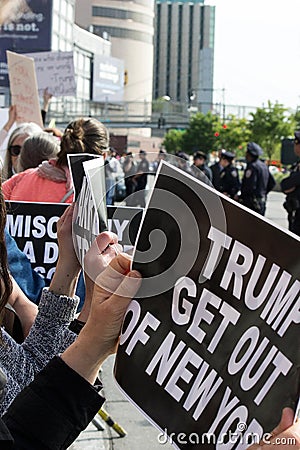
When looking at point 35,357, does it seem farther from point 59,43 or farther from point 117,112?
point 117,112

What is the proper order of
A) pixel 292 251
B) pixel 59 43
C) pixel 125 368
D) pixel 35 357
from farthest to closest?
pixel 59 43 → pixel 35 357 → pixel 125 368 → pixel 292 251

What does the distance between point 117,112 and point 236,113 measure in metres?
12.5

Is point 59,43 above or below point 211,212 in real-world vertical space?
above

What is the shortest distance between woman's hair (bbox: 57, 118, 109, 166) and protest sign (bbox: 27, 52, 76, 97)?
5944mm

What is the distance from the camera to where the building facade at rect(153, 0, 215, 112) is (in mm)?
144000

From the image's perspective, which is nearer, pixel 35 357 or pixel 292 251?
pixel 292 251

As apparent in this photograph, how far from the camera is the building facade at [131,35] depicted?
97650mm

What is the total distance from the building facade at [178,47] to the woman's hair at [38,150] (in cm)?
13942

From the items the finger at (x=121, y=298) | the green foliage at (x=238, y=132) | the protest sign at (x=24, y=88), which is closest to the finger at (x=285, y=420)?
the finger at (x=121, y=298)

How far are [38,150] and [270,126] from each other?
49.2 m

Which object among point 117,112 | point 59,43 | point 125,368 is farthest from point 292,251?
point 117,112

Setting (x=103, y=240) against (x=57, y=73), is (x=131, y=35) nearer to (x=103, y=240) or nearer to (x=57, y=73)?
(x=57, y=73)

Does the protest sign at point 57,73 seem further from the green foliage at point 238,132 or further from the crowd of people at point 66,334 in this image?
the green foliage at point 238,132

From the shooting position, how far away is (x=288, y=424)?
1.21 m
